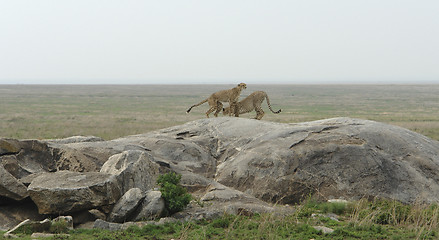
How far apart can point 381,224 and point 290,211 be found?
2425mm

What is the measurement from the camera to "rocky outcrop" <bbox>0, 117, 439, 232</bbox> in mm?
12023

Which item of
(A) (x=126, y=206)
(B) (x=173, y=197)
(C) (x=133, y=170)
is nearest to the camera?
(A) (x=126, y=206)

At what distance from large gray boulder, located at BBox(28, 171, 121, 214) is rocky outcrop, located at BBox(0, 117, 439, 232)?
0.42ft

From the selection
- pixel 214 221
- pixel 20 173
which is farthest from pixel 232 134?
pixel 20 173

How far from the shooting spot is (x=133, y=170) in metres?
11.9

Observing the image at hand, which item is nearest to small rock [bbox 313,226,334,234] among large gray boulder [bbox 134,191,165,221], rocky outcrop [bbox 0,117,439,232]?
rocky outcrop [bbox 0,117,439,232]

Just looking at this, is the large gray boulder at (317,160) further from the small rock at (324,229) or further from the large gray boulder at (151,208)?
the large gray boulder at (151,208)

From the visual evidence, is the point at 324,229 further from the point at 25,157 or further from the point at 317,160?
the point at 25,157

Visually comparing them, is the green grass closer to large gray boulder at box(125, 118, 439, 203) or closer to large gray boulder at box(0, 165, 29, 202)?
large gray boulder at box(125, 118, 439, 203)

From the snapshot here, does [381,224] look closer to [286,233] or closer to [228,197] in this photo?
[286,233]

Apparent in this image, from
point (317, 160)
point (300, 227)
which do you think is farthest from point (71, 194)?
→ point (317, 160)

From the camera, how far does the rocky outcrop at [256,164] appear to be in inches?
473

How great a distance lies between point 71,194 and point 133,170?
1.89 metres

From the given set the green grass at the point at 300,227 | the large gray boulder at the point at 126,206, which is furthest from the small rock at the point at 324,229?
the large gray boulder at the point at 126,206
